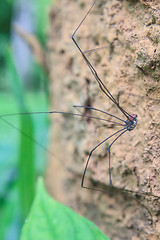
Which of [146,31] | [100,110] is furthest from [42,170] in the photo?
[146,31]

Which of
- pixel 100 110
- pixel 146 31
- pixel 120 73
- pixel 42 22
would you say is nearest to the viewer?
pixel 146 31

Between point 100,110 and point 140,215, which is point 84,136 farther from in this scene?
point 140,215

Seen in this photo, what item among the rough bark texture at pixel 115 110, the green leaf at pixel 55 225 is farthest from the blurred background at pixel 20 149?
the green leaf at pixel 55 225

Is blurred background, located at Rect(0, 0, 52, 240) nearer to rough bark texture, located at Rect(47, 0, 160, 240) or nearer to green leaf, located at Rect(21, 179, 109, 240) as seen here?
rough bark texture, located at Rect(47, 0, 160, 240)


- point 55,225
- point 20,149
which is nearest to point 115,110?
point 55,225

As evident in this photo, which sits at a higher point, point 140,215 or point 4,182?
point 4,182

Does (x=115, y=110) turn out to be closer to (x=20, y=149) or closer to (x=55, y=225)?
(x=55, y=225)

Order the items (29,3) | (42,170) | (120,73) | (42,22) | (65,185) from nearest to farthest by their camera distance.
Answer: (120,73), (65,185), (42,170), (42,22), (29,3)
